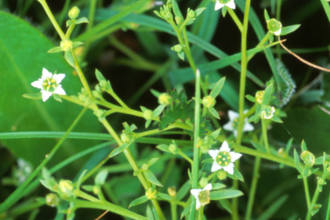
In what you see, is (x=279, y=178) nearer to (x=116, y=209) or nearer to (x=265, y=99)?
(x=265, y=99)

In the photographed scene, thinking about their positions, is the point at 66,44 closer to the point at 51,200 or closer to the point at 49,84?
the point at 49,84

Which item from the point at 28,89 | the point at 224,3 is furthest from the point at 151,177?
the point at 28,89

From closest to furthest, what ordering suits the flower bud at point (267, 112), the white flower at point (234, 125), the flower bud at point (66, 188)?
the flower bud at point (66, 188) → the flower bud at point (267, 112) → the white flower at point (234, 125)

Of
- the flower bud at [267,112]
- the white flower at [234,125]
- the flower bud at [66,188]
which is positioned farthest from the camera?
the white flower at [234,125]

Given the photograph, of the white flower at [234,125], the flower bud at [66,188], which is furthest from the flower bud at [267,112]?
the flower bud at [66,188]

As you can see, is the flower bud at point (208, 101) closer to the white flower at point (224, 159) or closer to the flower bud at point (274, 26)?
the white flower at point (224, 159)

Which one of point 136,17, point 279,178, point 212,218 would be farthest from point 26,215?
point 279,178
